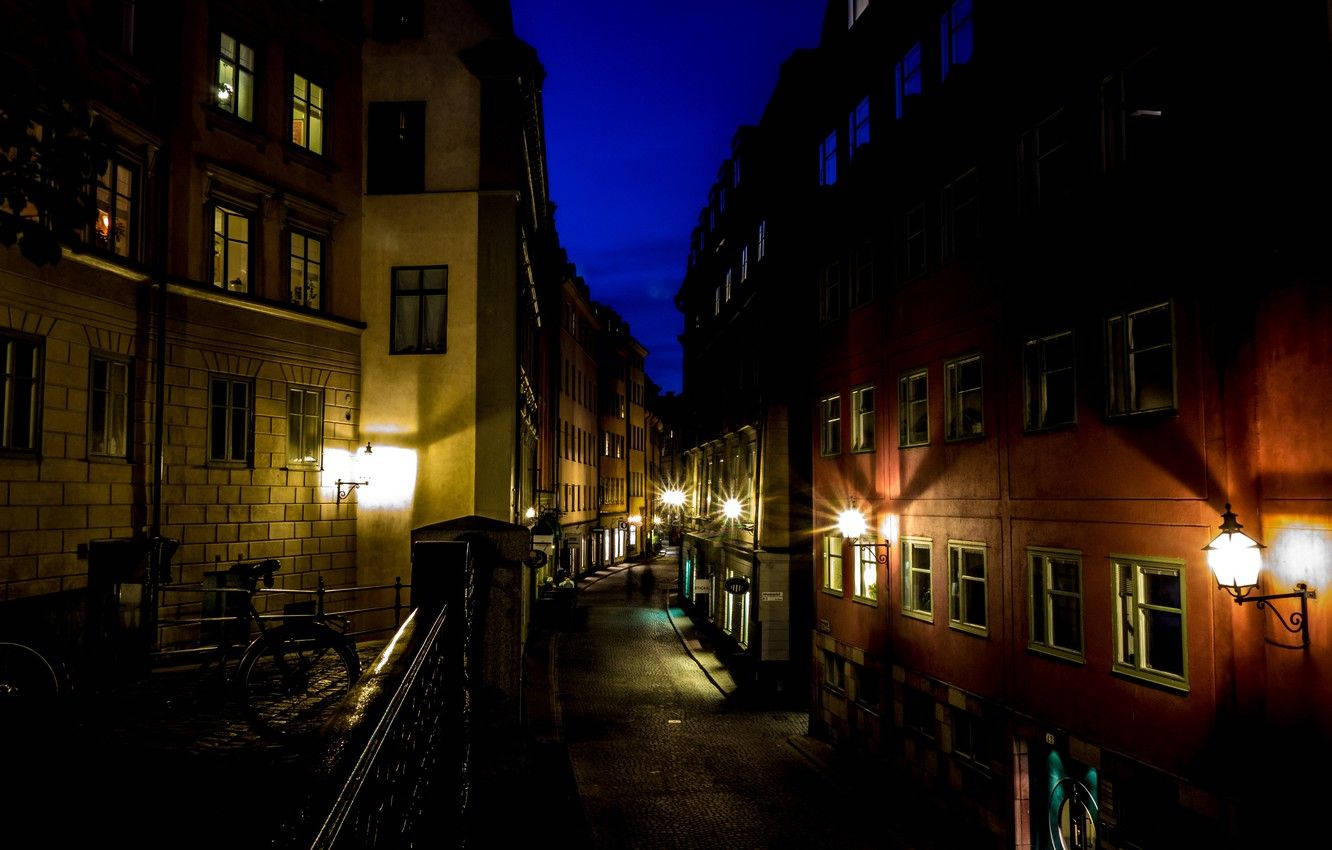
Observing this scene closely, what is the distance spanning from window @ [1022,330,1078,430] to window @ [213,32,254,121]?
1690 cm

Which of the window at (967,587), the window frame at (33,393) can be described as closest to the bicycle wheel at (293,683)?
the window frame at (33,393)

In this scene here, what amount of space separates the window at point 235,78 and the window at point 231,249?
2163 mm

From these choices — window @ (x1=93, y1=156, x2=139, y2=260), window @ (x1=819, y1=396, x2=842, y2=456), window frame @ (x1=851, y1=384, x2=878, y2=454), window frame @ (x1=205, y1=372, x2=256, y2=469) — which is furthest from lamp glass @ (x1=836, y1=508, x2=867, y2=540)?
window @ (x1=93, y1=156, x2=139, y2=260)

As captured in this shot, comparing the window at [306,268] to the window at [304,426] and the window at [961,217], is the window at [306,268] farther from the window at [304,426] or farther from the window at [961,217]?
the window at [961,217]

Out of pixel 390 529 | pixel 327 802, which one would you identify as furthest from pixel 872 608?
pixel 327 802

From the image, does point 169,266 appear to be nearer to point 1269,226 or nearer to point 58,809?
point 58,809

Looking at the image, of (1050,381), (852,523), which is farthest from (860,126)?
(1050,381)

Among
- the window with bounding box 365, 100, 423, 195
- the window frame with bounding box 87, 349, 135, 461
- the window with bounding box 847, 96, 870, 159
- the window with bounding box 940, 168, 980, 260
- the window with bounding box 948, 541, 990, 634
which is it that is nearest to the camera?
the window frame with bounding box 87, 349, 135, 461

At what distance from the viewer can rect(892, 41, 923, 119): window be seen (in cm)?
1861

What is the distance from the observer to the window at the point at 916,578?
58.9ft

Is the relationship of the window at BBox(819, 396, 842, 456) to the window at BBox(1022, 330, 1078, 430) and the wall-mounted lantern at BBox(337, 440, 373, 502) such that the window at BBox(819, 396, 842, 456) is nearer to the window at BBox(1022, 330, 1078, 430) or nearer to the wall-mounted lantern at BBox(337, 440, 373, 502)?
the window at BBox(1022, 330, 1078, 430)

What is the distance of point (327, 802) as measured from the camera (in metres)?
2.20

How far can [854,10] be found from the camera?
2206 cm

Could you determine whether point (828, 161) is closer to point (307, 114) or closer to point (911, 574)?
point (911, 574)
